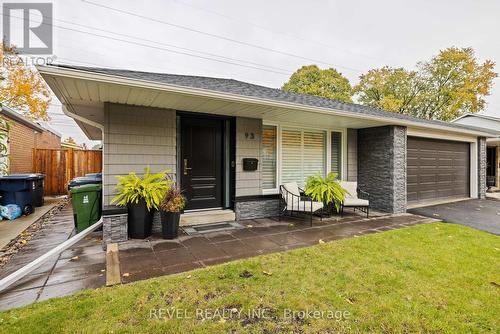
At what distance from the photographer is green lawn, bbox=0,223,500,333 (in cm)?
202

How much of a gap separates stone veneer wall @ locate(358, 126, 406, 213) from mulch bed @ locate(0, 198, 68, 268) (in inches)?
301

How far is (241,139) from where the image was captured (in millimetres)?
5555

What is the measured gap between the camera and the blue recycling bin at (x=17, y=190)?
5.77m

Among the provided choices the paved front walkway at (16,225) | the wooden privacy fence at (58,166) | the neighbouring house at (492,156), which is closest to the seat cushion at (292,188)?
the paved front walkway at (16,225)

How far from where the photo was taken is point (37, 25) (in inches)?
428

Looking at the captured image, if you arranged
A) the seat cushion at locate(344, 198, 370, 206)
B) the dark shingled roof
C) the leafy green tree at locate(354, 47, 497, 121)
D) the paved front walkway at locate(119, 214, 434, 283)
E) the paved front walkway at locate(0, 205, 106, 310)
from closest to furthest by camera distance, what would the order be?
the paved front walkway at locate(0, 205, 106, 310), the paved front walkway at locate(119, 214, 434, 283), the dark shingled roof, the seat cushion at locate(344, 198, 370, 206), the leafy green tree at locate(354, 47, 497, 121)

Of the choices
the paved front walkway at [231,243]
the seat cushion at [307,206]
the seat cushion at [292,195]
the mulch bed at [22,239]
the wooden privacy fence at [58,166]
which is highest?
the wooden privacy fence at [58,166]

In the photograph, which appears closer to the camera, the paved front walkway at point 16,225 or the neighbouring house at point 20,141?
the paved front walkway at point 16,225

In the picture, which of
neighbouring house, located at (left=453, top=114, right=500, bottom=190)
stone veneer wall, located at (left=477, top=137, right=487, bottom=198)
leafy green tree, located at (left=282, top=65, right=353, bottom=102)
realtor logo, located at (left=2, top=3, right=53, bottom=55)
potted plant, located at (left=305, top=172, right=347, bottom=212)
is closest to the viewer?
potted plant, located at (left=305, top=172, right=347, bottom=212)

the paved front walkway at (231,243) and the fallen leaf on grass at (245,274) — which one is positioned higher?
the paved front walkway at (231,243)

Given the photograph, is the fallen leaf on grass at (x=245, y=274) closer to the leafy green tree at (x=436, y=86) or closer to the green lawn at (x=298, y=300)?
the green lawn at (x=298, y=300)

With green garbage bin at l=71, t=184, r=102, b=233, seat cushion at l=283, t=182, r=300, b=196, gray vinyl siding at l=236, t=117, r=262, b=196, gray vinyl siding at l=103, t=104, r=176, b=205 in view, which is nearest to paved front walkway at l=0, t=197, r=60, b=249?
green garbage bin at l=71, t=184, r=102, b=233

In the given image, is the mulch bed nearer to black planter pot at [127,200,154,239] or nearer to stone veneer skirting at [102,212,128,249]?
stone veneer skirting at [102,212,128,249]

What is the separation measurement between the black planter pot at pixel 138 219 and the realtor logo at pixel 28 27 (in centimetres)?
1106
